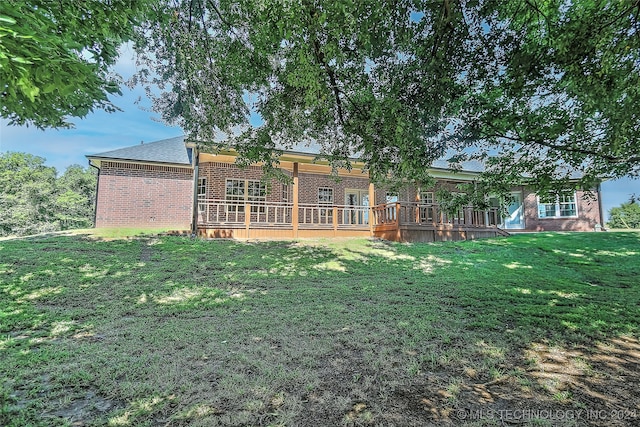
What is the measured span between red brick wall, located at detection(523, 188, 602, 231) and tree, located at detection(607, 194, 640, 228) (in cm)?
680

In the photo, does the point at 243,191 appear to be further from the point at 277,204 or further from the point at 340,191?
the point at 340,191

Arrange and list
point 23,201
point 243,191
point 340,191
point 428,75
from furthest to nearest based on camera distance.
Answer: point 23,201
point 340,191
point 243,191
point 428,75

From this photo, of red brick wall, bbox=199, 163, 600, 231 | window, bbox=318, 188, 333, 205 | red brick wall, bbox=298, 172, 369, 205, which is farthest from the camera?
window, bbox=318, 188, 333, 205

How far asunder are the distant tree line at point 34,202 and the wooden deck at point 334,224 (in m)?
16.1

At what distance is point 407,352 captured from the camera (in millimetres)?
3355

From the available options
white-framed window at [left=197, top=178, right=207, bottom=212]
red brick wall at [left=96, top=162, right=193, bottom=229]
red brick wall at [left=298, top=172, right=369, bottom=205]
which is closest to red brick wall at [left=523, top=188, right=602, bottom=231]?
red brick wall at [left=298, top=172, right=369, bottom=205]

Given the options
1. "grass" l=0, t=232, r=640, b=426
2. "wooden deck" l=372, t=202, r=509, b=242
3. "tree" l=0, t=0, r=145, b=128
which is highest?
"tree" l=0, t=0, r=145, b=128

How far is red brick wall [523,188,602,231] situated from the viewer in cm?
1758

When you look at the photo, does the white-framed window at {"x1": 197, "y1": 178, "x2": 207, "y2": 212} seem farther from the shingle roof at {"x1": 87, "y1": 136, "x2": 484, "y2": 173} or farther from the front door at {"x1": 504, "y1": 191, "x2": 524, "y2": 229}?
the front door at {"x1": 504, "y1": 191, "x2": 524, "y2": 229}

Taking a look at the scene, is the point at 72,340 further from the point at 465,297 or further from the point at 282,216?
the point at 282,216

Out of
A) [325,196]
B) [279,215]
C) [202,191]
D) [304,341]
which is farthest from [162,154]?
[304,341]

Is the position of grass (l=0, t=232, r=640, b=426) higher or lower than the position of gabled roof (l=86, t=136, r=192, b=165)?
lower

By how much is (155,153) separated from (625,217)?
30.9 meters

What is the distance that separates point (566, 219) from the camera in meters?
17.8
